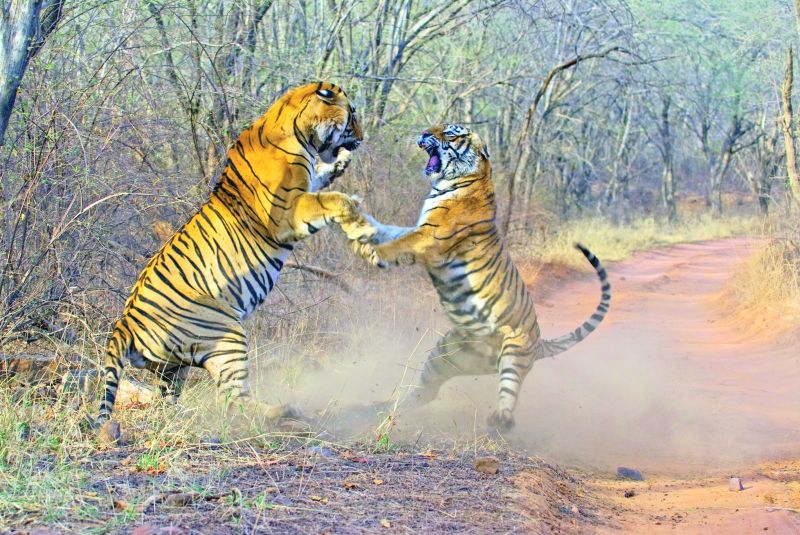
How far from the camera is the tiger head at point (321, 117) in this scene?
6078 millimetres

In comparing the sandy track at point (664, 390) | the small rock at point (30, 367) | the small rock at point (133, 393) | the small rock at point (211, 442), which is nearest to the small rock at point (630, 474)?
the sandy track at point (664, 390)

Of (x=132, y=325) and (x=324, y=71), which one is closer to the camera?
(x=132, y=325)

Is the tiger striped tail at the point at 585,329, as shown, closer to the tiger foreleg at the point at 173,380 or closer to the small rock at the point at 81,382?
the tiger foreleg at the point at 173,380

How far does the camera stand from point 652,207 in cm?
4447

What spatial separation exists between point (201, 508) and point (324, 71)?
24.8 ft

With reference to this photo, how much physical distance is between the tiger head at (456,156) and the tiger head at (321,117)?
73 cm

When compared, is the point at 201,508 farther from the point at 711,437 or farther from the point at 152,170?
the point at 711,437

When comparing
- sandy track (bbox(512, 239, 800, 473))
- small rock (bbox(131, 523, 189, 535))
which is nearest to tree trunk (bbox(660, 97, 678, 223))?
sandy track (bbox(512, 239, 800, 473))

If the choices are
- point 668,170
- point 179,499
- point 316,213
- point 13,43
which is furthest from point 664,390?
point 668,170

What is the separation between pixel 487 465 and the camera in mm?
5035

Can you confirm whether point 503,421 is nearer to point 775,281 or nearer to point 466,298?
point 466,298

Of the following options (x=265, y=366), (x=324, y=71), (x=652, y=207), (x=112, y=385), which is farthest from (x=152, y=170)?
(x=652, y=207)

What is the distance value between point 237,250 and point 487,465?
2027mm

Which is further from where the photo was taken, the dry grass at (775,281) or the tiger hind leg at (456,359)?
the dry grass at (775,281)
